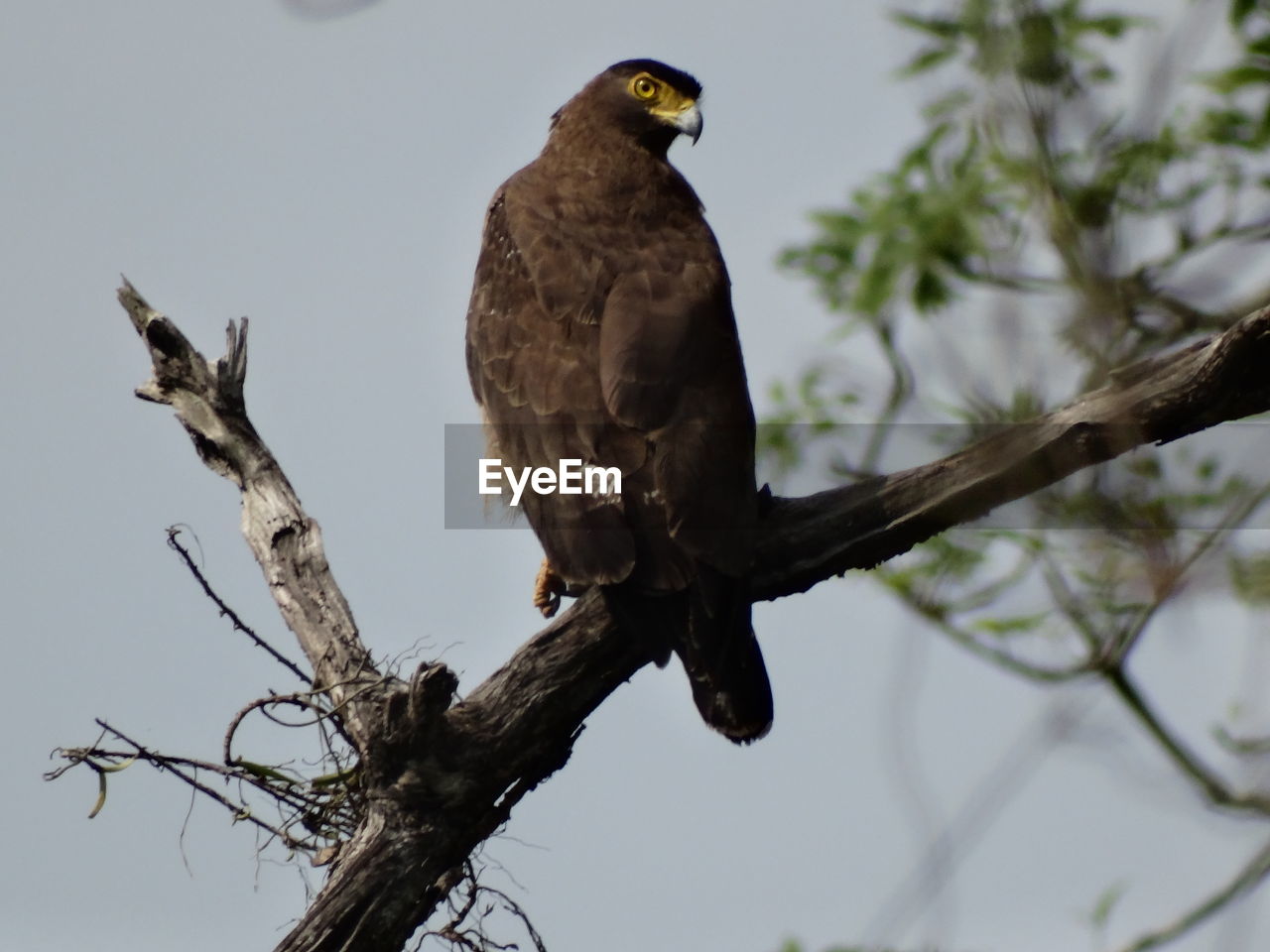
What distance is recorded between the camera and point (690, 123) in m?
6.03

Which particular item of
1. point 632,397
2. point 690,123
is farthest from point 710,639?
point 690,123

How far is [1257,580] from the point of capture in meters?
3.97

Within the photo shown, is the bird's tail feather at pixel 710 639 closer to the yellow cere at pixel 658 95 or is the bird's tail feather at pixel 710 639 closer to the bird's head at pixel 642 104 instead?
the bird's head at pixel 642 104

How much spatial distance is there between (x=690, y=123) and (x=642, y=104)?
23 centimetres

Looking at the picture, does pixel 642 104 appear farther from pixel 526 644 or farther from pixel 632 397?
pixel 526 644

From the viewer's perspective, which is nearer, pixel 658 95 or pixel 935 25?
pixel 935 25

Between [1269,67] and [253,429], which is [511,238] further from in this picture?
[1269,67]

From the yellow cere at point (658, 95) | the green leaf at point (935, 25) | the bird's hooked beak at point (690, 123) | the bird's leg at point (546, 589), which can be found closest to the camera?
the green leaf at point (935, 25)

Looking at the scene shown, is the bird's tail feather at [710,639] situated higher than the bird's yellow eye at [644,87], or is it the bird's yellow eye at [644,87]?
the bird's yellow eye at [644,87]

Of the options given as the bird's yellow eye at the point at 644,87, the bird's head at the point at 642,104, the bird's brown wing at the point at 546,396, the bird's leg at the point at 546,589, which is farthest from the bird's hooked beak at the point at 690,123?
the bird's leg at the point at 546,589

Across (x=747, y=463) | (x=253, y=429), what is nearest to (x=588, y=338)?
(x=747, y=463)

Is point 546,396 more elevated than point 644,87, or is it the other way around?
point 644,87

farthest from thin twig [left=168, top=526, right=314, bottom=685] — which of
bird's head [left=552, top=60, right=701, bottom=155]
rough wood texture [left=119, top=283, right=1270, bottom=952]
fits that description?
bird's head [left=552, top=60, right=701, bottom=155]

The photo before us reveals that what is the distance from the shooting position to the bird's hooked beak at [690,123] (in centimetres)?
602
